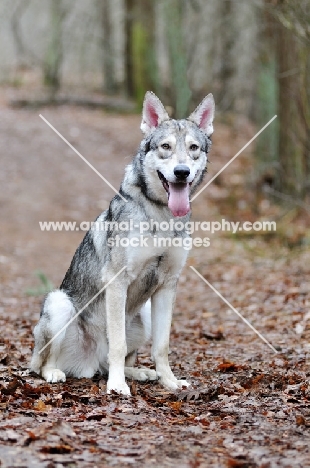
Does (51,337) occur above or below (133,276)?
below

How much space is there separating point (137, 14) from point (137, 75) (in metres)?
2.16

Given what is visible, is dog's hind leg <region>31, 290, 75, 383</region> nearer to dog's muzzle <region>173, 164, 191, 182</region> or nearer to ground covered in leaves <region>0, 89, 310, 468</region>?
ground covered in leaves <region>0, 89, 310, 468</region>

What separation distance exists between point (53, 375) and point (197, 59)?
60.2 feet

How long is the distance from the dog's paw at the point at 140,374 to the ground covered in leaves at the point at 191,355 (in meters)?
0.24

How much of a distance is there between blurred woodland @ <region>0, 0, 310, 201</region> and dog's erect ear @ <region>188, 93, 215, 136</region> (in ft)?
12.3

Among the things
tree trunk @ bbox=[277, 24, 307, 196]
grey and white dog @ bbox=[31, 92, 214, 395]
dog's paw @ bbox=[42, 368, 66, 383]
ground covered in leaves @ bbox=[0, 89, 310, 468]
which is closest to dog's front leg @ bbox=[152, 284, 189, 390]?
grey and white dog @ bbox=[31, 92, 214, 395]

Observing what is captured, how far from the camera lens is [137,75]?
24234mm

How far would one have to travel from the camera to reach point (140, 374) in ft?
19.6

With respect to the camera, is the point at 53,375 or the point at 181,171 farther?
the point at 53,375

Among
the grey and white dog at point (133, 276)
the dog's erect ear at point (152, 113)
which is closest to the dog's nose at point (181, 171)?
the grey and white dog at point (133, 276)

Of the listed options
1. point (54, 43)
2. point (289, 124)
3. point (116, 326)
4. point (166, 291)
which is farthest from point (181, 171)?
point (54, 43)

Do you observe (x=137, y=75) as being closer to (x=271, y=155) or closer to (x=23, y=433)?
(x=271, y=155)

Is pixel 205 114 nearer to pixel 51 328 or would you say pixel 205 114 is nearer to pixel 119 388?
pixel 51 328

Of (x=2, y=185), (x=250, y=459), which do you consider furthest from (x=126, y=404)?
(x=2, y=185)
